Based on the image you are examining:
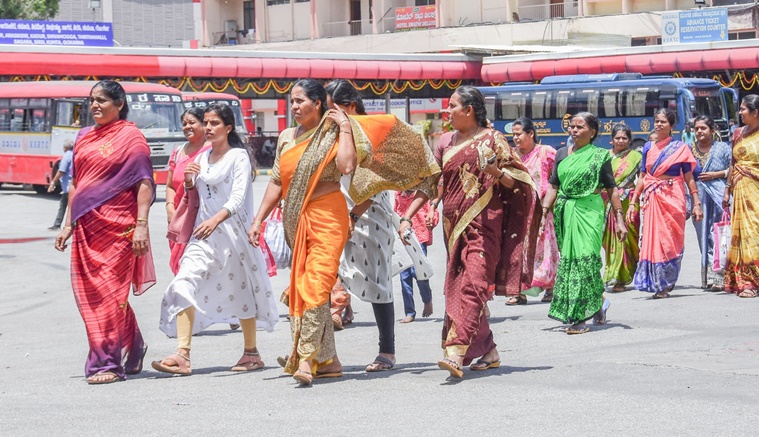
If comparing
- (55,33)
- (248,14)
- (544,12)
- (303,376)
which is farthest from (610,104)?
(248,14)

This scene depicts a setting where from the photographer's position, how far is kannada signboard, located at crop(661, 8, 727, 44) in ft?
143

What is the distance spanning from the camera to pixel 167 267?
51.0 ft

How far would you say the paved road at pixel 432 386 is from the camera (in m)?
5.79

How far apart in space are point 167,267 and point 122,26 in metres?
55.1

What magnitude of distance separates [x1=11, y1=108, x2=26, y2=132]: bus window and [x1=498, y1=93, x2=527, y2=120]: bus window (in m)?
14.2

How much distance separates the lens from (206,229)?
7.45 meters

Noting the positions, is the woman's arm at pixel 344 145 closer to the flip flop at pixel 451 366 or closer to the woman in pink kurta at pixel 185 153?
the flip flop at pixel 451 366

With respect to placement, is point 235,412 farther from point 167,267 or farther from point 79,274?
point 167,267

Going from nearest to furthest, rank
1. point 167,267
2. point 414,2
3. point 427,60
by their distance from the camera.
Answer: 1. point 167,267
2. point 427,60
3. point 414,2

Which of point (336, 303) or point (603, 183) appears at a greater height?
point (603, 183)

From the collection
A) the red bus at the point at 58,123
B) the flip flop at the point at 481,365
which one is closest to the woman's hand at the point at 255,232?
the flip flop at the point at 481,365

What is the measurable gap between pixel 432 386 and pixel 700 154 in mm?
6487

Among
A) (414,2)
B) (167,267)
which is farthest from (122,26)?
(167,267)

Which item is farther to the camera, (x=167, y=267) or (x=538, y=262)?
(x=167, y=267)
